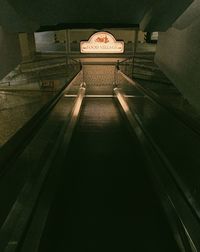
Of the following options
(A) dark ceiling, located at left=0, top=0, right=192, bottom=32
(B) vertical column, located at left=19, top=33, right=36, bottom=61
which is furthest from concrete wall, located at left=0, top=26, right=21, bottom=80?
(B) vertical column, located at left=19, top=33, right=36, bottom=61

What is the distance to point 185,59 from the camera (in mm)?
2545

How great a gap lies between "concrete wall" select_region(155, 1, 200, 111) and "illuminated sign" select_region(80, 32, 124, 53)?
14.7ft

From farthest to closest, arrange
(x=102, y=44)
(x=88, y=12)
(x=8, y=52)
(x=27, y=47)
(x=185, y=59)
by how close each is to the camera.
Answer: (x=27, y=47)
(x=102, y=44)
(x=8, y=52)
(x=185, y=59)
(x=88, y=12)

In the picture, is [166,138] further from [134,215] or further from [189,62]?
[134,215]

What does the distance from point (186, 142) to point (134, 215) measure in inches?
40.5

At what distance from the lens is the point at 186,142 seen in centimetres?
259

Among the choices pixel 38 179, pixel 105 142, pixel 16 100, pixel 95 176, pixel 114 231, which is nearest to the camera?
pixel 114 231

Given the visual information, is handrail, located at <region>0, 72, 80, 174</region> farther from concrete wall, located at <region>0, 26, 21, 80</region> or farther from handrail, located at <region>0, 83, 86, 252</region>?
concrete wall, located at <region>0, 26, 21, 80</region>

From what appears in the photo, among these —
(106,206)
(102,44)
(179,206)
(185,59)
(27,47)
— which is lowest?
(106,206)

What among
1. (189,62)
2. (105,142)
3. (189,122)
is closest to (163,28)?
(189,62)

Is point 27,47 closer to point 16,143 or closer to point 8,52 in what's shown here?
point 8,52

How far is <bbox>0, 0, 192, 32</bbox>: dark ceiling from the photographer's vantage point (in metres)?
2.07

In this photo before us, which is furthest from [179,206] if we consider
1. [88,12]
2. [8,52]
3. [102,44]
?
[102,44]

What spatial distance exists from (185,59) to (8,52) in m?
1.98
